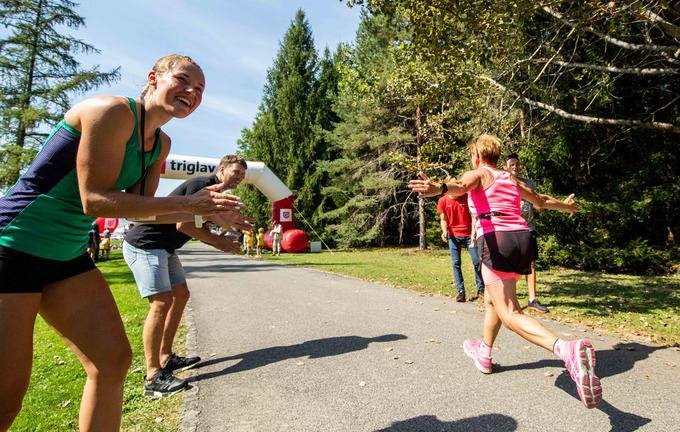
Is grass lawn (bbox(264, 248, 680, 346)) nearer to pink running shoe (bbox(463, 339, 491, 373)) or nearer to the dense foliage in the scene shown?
the dense foliage

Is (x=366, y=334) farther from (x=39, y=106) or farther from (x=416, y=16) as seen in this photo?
(x=39, y=106)

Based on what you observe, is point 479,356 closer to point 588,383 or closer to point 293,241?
point 588,383

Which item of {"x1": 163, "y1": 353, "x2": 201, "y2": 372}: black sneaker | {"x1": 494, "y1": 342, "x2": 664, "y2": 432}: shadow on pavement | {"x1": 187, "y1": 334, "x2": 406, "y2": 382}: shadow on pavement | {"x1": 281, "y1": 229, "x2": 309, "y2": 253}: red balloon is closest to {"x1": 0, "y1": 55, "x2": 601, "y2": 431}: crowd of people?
{"x1": 494, "y1": 342, "x2": 664, "y2": 432}: shadow on pavement

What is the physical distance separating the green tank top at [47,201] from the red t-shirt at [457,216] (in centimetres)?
623

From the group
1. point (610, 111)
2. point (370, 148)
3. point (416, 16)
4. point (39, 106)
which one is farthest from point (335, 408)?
point (370, 148)

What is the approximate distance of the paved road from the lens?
2791 millimetres

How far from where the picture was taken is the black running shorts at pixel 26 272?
5.64 feet

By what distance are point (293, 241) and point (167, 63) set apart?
21.6 metres

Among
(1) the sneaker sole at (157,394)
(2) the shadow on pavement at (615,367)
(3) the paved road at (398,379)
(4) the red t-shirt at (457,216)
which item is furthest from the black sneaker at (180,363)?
(4) the red t-shirt at (457,216)

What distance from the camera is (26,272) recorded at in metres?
1.76

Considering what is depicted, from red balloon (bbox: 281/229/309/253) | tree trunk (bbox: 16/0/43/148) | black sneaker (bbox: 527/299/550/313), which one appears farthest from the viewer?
red balloon (bbox: 281/229/309/253)

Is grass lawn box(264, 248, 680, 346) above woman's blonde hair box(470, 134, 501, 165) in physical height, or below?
below

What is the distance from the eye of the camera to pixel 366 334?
5.03 m

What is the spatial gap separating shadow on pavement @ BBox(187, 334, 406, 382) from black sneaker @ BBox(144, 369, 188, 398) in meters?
0.27
